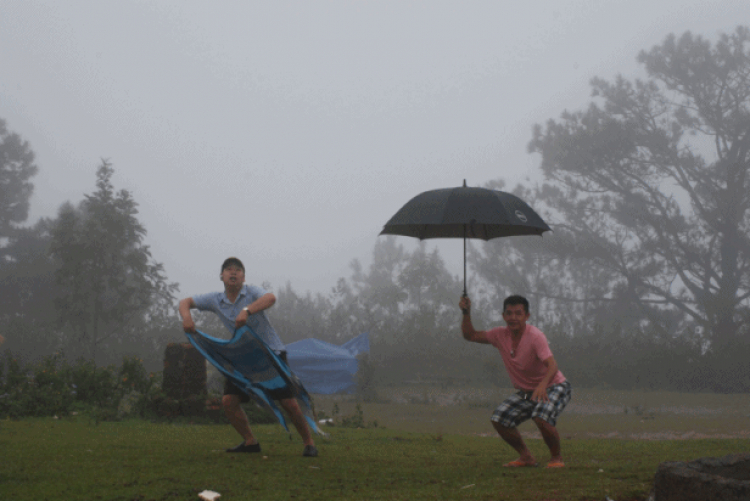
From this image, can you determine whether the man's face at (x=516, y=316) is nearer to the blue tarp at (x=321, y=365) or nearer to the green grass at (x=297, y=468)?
the green grass at (x=297, y=468)

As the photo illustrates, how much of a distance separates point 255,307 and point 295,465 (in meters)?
1.46

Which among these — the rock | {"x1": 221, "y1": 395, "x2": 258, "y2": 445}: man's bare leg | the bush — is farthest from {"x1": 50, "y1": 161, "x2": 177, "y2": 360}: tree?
the rock

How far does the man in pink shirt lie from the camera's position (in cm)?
637

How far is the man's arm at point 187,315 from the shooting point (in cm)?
646

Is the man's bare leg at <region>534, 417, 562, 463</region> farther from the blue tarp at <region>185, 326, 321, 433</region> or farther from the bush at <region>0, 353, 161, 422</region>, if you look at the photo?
the bush at <region>0, 353, 161, 422</region>

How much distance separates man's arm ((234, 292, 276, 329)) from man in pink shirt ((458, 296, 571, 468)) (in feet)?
5.63

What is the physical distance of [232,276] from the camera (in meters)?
6.77

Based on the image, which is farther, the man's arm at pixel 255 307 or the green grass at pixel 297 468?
the man's arm at pixel 255 307

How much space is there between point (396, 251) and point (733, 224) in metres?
30.1

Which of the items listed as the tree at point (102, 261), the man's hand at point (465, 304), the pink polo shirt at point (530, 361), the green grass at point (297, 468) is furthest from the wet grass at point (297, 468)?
the tree at point (102, 261)

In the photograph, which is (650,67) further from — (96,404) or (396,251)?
(96,404)

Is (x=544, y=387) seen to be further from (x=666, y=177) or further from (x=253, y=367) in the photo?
(x=666, y=177)

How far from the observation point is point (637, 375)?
26.5m

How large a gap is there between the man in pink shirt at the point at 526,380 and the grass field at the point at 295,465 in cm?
32
